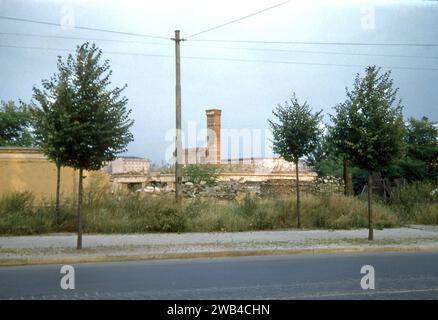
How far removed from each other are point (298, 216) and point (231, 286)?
11.5 meters

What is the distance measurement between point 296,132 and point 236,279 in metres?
10.6

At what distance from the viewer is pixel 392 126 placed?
1659 centimetres

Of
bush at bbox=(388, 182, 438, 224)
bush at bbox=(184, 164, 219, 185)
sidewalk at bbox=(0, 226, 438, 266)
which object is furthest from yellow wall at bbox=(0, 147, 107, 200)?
bush at bbox=(388, 182, 438, 224)

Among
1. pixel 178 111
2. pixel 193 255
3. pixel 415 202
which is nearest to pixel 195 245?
pixel 193 255

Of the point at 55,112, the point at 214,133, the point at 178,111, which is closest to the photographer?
the point at 55,112

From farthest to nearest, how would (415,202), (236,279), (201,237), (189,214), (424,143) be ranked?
1. (424,143)
2. (415,202)
3. (189,214)
4. (201,237)
5. (236,279)

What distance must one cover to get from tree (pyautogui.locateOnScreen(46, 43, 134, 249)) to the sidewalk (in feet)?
3.94

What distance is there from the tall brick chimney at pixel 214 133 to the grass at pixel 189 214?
21.3 meters

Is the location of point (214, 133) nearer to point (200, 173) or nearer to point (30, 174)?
point (200, 173)

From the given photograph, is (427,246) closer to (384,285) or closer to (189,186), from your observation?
(384,285)

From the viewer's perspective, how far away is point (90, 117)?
1423cm

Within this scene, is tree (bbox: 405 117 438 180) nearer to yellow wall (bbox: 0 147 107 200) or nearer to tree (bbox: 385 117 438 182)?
tree (bbox: 385 117 438 182)

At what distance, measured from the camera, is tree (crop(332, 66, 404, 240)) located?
16.6 meters
